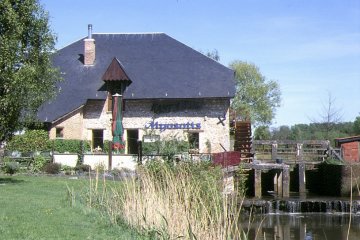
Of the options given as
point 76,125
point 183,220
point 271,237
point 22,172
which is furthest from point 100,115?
point 183,220

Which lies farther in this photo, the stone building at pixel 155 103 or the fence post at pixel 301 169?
the stone building at pixel 155 103

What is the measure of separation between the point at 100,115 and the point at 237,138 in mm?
8357

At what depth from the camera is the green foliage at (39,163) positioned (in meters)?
26.7

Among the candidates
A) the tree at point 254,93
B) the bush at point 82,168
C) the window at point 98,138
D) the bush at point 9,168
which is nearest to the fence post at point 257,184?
the bush at point 82,168

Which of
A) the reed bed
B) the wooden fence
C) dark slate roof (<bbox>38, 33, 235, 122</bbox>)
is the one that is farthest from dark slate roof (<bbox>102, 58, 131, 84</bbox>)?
the reed bed

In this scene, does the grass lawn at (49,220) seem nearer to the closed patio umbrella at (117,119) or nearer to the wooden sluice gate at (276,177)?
the wooden sluice gate at (276,177)

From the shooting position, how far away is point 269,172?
3412 cm

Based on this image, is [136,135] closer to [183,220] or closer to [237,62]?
[183,220]

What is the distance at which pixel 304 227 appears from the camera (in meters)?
19.8

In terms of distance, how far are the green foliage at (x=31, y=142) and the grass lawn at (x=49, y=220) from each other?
14181mm

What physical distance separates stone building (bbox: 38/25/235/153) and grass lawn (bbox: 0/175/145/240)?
17608 millimetres

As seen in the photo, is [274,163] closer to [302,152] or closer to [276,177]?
[276,177]

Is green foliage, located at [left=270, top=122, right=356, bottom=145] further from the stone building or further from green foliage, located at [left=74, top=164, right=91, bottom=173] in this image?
green foliage, located at [left=74, top=164, right=91, bottom=173]

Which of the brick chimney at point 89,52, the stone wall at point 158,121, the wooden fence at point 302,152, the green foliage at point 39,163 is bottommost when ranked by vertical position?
the green foliage at point 39,163
